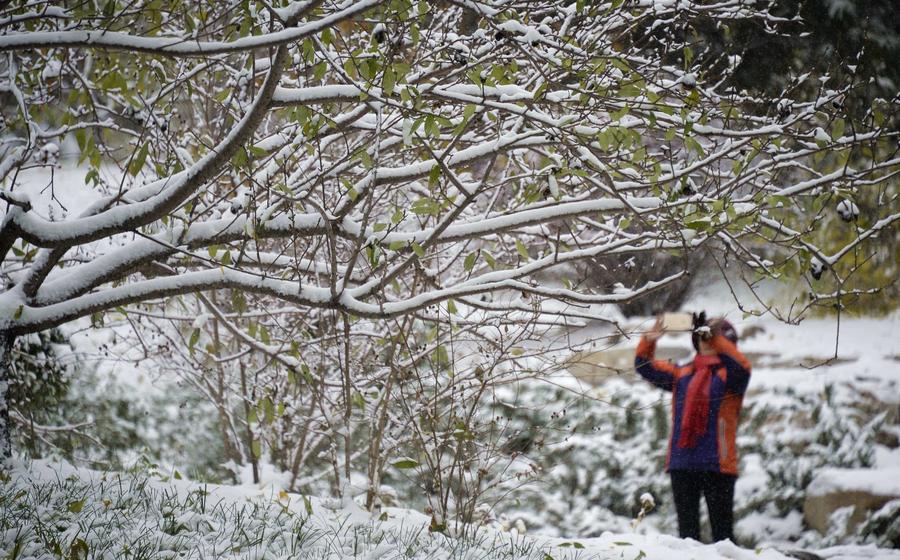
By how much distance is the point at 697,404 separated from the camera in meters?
5.46

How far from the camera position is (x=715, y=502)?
5359 millimetres

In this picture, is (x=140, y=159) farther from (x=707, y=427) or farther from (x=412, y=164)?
(x=707, y=427)

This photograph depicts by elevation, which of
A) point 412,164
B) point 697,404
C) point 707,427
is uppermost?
point 412,164

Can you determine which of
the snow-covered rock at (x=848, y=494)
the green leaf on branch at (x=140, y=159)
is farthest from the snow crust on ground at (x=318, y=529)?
the snow-covered rock at (x=848, y=494)

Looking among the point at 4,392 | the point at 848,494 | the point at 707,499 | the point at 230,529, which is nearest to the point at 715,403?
the point at 707,499

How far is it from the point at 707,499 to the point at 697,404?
2.29 feet

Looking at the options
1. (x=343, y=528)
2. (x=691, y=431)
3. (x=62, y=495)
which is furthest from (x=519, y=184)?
(x=62, y=495)

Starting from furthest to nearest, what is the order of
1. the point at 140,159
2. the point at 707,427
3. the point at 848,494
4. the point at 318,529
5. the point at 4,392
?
1. the point at 848,494
2. the point at 707,427
3. the point at 4,392
4. the point at 318,529
5. the point at 140,159

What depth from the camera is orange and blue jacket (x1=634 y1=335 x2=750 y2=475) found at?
5254mm

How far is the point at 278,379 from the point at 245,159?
277 cm

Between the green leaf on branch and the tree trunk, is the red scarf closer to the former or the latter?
the green leaf on branch

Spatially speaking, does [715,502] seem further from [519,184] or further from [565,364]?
[519,184]

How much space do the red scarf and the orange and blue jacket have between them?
3 cm

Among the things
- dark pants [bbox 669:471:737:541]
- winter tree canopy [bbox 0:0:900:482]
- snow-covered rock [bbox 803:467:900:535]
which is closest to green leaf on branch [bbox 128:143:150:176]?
winter tree canopy [bbox 0:0:900:482]
